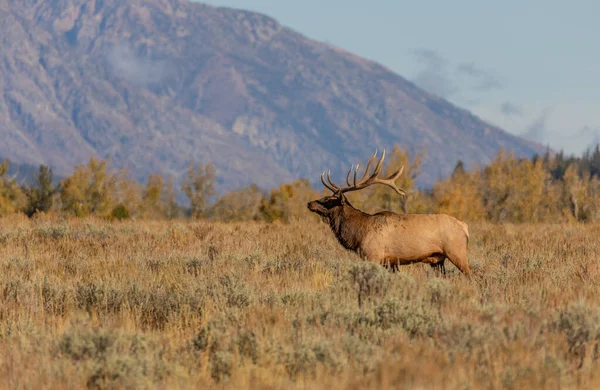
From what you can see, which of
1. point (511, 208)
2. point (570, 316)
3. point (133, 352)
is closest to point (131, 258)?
point (133, 352)

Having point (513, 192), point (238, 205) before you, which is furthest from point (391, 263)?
point (238, 205)

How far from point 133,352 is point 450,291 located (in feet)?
10.5

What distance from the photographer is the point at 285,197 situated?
163 ft

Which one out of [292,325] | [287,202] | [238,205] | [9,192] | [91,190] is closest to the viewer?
[292,325]

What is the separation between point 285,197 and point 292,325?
139ft

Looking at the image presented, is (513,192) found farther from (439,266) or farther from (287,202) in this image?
(439,266)

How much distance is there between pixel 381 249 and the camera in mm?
11477

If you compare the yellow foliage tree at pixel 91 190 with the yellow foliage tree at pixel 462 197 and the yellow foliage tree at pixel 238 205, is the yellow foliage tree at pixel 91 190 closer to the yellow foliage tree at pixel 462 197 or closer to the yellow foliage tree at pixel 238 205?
the yellow foliage tree at pixel 238 205

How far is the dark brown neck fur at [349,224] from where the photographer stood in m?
11.9

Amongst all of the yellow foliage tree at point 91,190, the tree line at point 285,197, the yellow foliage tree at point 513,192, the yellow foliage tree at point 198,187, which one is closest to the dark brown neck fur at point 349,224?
the tree line at point 285,197

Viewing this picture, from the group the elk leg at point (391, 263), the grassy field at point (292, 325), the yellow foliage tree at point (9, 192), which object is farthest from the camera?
the yellow foliage tree at point (9, 192)

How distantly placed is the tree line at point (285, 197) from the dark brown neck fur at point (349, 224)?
76.4 ft

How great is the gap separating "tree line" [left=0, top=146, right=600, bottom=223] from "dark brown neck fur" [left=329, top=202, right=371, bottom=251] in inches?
917

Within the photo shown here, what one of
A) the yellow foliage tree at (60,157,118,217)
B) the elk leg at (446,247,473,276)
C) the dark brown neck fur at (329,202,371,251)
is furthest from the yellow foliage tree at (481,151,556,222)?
the elk leg at (446,247,473,276)
